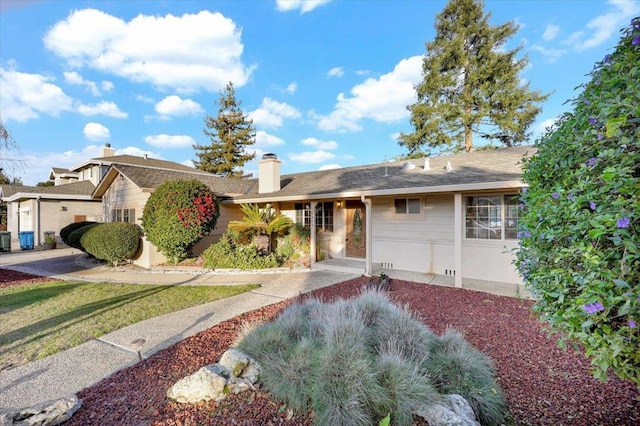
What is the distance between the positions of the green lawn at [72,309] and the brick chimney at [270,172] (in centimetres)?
610

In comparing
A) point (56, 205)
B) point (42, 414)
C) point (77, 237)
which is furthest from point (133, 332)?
point (56, 205)

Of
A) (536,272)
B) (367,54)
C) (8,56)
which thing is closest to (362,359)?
(536,272)

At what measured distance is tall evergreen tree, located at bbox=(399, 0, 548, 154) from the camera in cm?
1844

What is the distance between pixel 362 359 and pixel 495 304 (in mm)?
4489

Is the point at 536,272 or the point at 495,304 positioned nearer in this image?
the point at 536,272

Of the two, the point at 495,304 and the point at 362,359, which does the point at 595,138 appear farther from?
the point at 495,304

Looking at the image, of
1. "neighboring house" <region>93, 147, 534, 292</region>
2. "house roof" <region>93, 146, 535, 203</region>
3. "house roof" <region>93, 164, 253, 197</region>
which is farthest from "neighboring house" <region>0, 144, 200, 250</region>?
"neighboring house" <region>93, 147, 534, 292</region>

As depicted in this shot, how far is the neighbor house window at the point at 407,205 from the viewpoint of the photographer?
920 centimetres

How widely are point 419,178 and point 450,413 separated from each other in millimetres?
7307

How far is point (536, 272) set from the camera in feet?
7.24

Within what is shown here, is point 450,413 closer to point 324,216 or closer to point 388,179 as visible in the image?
point 388,179

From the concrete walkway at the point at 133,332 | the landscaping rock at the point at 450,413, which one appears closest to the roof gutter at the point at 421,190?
the concrete walkway at the point at 133,332

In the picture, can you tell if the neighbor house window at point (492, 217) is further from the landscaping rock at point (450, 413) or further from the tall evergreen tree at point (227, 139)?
the tall evergreen tree at point (227, 139)

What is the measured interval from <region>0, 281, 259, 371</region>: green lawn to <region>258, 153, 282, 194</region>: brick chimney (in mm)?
6102
